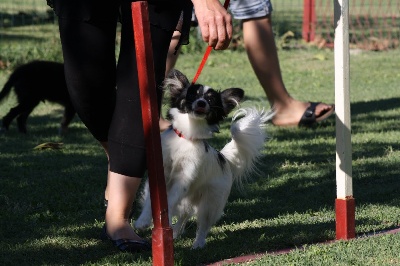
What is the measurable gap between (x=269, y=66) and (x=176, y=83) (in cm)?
320

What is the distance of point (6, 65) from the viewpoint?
11.2 m

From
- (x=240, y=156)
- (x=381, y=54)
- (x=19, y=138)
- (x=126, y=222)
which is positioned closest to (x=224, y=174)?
(x=240, y=156)

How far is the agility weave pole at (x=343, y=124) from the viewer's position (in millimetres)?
3740

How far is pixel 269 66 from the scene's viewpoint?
7.45 m

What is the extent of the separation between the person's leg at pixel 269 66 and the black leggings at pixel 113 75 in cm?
371

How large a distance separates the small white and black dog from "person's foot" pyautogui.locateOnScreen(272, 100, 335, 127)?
9.85 feet

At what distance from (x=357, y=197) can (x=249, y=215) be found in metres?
0.73

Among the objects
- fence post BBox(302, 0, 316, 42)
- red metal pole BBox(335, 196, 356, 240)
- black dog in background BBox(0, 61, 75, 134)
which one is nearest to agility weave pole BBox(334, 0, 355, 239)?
red metal pole BBox(335, 196, 356, 240)

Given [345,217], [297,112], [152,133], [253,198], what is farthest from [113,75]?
[297,112]

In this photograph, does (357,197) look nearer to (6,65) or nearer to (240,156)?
(240,156)

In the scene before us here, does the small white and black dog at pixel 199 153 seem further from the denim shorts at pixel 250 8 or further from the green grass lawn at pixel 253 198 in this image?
the denim shorts at pixel 250 8

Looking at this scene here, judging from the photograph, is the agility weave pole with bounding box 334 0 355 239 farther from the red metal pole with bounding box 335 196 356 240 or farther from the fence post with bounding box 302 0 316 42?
the fence post with bounding box 302 0 316 42

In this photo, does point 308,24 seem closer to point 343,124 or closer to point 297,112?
point 297,112

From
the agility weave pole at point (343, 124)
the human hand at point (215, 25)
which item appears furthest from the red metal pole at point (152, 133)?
the agility weave pole at point (343, 124)
